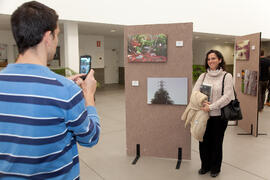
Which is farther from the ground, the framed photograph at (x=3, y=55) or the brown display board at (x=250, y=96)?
the framed photograph at (x=3, y=55)

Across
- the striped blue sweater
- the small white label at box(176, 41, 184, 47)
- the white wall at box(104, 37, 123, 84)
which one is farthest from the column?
the striped blue sweater

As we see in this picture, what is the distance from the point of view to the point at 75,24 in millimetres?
7707

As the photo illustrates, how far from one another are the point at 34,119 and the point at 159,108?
272 cm

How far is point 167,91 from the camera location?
354 centimetres

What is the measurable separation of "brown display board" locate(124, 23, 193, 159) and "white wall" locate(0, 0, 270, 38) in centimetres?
408

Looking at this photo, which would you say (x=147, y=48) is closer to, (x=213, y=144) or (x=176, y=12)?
(x=213, y=144)

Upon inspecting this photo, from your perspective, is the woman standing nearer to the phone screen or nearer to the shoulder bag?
the shoulder bag

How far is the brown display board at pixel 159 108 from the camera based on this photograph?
3.45 meters

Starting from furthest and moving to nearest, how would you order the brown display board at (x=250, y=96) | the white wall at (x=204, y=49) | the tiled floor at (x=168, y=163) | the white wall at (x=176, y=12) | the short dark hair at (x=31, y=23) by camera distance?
the white wall at (x=204, y=49)
the white wall at (x=176, y=12)
the brown display board at (x=250, y=96)
the tiled floor at (x=168, y=163)
the short dark hair at (x=31, y=23)

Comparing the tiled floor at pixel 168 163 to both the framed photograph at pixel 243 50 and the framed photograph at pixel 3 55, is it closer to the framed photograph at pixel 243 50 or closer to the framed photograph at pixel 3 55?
the framed photograph at pixel 243 50

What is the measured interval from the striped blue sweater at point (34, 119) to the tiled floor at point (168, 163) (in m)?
2.22

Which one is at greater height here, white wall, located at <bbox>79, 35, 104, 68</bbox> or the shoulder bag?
white wall, located at <bbox>79, 35, 104, 68</bbox>

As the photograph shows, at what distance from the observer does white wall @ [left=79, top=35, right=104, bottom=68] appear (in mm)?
11906

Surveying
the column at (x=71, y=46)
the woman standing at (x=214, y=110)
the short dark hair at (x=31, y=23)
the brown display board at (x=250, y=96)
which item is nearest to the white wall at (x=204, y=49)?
the column at (x=71, y=46)
